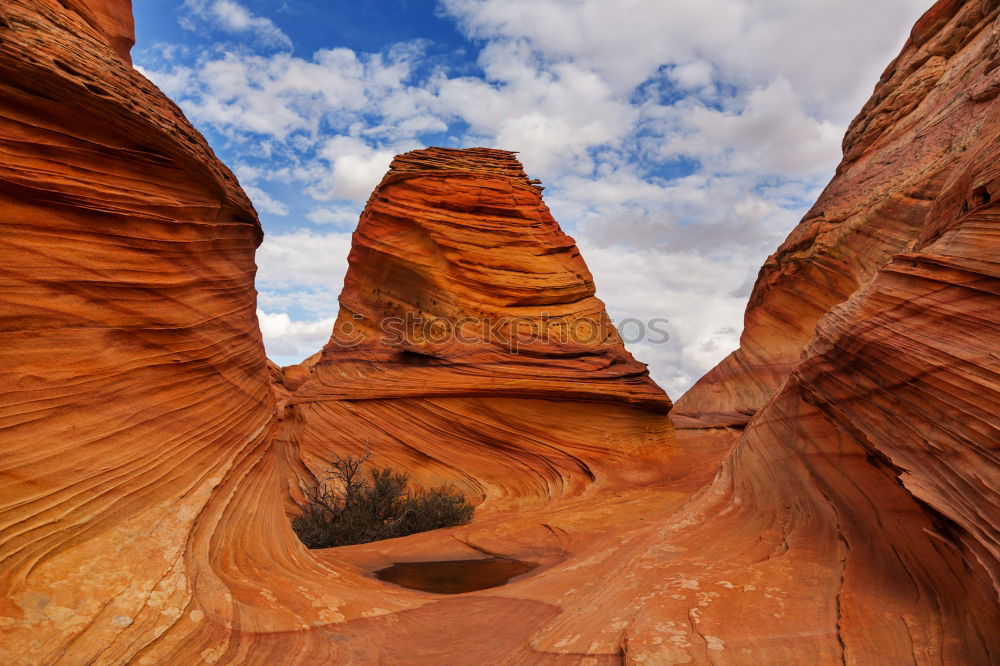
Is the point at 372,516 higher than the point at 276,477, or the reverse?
the point at 276,477

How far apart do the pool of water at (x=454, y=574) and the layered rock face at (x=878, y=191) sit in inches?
270

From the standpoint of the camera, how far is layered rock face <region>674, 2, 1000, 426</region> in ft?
46.6

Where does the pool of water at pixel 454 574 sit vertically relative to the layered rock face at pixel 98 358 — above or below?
below

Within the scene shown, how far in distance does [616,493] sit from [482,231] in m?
7.75

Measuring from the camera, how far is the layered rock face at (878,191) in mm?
14211

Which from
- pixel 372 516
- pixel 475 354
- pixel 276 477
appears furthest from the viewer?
pixel 475 354

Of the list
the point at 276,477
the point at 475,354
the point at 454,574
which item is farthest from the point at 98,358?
the point at 475,354

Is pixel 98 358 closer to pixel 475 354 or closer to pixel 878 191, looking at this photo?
pixel 475 354

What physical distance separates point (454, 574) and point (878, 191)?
15677mm

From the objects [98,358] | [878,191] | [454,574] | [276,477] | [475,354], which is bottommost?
[454,574]

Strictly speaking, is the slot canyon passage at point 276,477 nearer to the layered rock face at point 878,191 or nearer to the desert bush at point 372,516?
the desert bush at point 372,516

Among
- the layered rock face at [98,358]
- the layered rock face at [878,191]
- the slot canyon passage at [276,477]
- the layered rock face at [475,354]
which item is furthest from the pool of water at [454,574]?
the layered rock face at [878,191]

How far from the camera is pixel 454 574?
6820mm

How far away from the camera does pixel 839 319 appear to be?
5699mm
